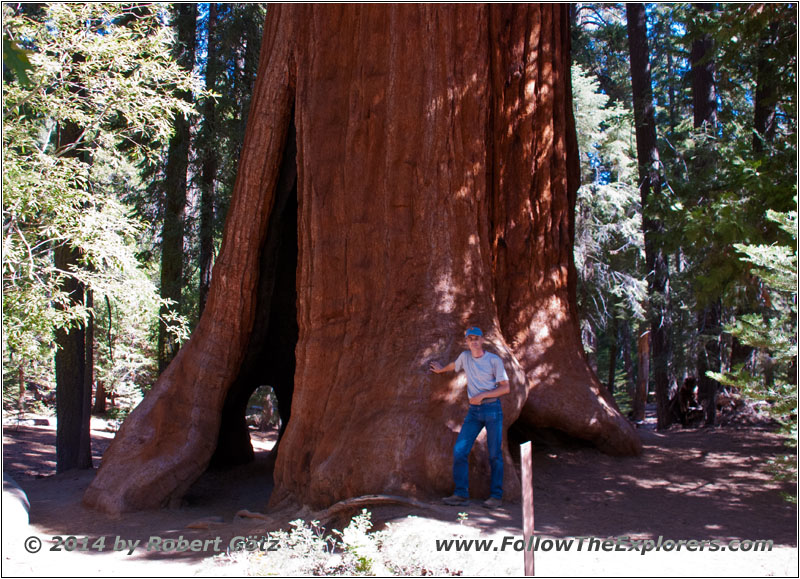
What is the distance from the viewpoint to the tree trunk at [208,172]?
555 inches

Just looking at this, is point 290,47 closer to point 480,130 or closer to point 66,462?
point 480,130

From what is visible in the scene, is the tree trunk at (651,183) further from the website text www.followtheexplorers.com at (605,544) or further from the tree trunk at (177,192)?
the website text www.followtheexplorers.com at (605,544)

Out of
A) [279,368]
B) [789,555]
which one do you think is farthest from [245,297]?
[789,555]

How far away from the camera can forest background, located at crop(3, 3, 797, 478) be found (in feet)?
28.8

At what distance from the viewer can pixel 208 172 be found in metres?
14.5

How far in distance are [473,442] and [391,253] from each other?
7.80 feet

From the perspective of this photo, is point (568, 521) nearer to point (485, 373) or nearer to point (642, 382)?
point (485, 373)

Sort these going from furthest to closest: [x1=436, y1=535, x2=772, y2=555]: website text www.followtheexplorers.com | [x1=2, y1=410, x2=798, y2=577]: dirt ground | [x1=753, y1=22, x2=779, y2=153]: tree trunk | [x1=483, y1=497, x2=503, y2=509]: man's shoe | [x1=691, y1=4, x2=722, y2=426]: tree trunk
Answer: [x1=691, y1=4, x2=722, y2=426]: tree trunk
[x1=753, y1=22, x2=779, y2=153]: tree trunk
[x1=483, y1=497, x2=503, y2=509]: man's shoe
[x1=436, y1=535, x2=772, y2=555]: website text www.followtheexplorers.com
[x1=2, y1=410, x2=798, y2=577]: dirt ground

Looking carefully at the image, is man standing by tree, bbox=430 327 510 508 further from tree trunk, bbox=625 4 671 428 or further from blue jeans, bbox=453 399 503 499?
tree trunk, bbox=625 4 671 428

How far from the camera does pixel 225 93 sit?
570 inches

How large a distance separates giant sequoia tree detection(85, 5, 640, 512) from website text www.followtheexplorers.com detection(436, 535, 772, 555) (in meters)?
1.27

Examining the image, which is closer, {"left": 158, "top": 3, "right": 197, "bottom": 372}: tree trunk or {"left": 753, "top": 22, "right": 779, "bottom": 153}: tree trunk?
{"left": 753, "top": 22, "right": 779, "bottom": 153}: tree trunk

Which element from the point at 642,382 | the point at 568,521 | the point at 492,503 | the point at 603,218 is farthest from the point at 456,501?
the point at 642,382

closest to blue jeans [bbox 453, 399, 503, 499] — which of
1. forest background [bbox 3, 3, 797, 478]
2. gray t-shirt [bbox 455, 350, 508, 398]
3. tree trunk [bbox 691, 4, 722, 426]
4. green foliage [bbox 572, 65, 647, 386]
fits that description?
→ gray t-shirt [bbox 455, 350, 508, 398]
